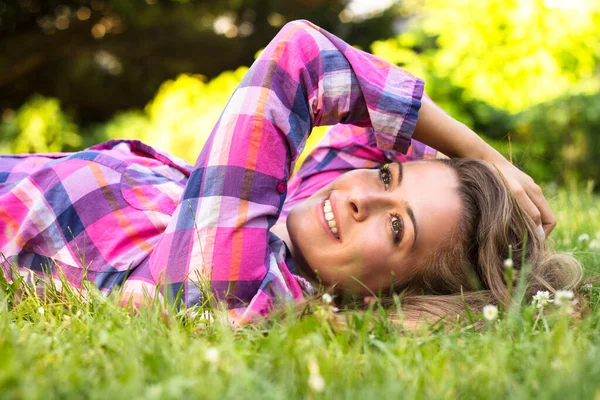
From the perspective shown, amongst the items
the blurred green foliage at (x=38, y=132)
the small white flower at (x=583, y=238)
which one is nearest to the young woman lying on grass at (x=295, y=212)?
the small white flower at (x=583, y=238)

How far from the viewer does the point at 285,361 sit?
53.0 inches

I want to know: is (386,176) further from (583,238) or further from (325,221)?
(583,238)

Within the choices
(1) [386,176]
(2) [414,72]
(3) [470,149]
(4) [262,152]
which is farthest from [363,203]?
(2) [414,72]

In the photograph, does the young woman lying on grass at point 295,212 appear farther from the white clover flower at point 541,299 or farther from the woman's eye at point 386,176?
the white clover flower at point 541,299

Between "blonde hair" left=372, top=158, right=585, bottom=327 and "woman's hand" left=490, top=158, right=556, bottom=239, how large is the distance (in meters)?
0.05

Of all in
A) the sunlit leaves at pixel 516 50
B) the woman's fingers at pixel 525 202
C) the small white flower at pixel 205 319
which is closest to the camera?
the small white flower at pixel 205 319

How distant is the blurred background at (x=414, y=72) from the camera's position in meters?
7.39

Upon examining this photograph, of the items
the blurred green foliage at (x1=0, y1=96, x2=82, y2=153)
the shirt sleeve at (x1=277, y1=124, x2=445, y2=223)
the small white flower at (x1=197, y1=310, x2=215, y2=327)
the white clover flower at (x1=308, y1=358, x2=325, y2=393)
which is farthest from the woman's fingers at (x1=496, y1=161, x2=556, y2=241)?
the blurred green foliage at (x1=0, y1=96, x2=82, y2=153)

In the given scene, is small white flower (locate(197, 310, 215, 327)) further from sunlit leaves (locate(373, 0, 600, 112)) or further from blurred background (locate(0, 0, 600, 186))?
sunlit leaves (locate(373, 0, 600, 112))

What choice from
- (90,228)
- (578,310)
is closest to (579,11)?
(578,310)

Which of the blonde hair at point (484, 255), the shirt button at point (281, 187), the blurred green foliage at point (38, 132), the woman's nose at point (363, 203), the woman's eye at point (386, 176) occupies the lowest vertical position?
the blurred green foliage at point (38, 132)

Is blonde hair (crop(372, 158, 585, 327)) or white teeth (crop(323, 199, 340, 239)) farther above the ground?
white teeth (crop(323, 199, 340, 239))

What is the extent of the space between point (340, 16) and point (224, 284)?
1234 cm

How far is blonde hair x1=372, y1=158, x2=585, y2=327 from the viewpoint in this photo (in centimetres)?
238
